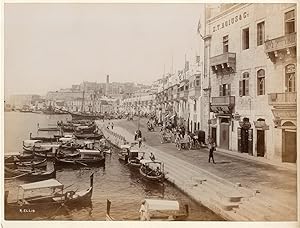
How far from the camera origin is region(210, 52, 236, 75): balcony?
323 cm

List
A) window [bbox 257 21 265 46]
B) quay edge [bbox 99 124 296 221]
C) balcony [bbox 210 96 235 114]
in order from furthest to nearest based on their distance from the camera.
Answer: balcony [bbox 210 96 235 114]
window [bbox 257 21 265 46]
quay edge [bbox 99 124 296 221]

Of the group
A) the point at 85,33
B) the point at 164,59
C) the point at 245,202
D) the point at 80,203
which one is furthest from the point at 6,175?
the point at 245,202

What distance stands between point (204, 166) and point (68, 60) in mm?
1165

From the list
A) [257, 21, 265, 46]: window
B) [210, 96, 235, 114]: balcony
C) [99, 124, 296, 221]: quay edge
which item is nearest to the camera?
[99, 124, 296, 221]: quay edge

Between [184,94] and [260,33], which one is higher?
[260,33]

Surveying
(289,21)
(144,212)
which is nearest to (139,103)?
(144,212)

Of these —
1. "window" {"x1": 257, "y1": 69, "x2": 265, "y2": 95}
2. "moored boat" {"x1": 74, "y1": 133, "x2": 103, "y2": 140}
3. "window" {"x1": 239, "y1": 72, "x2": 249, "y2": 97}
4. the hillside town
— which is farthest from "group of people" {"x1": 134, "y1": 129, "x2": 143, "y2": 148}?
"window" {"x1": 257, "y1": 69, "x2": 265, "y2": 95}

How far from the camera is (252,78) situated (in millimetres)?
3184

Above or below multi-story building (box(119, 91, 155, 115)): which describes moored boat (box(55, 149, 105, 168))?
below

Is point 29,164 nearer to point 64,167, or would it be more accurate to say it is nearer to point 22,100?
point 64,167

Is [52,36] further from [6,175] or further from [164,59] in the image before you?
[6,175]

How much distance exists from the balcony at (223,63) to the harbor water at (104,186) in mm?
859

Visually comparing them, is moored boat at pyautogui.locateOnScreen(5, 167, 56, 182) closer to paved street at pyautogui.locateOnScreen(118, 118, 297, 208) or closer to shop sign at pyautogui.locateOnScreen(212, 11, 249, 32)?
paved street at pyautogui.locateOnScreen(118, 118, 297, 208)

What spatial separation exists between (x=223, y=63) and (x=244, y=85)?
206 millimetres
